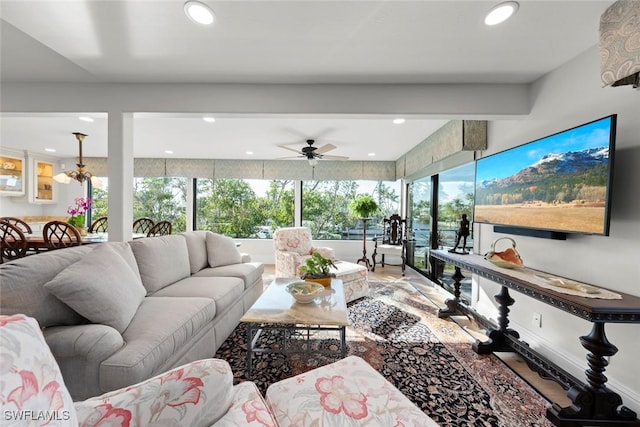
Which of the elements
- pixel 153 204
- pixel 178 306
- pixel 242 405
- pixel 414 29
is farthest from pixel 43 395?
pixel 153 204

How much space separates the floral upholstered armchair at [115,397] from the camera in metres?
0.58

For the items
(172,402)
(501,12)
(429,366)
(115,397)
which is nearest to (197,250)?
(115,397)

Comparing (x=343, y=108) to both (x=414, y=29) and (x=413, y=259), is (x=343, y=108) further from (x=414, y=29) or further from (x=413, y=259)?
(x=413, y=259)

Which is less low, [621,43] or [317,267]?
[621,43]

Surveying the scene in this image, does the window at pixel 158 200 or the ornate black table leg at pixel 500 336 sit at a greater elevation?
the window at pixel 158 200

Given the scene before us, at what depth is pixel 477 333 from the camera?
255cm

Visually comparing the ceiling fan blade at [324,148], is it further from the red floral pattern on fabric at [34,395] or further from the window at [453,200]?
the red floral pattern on fabric at [34,395]

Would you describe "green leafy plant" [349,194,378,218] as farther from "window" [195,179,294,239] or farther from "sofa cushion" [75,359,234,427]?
"sofa cushion" [75,359,234,427]

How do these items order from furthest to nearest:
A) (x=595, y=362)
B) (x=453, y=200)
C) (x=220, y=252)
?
1. (x=453, y=200)
2. (x=220, y=252)
3. (x=595, y=362)

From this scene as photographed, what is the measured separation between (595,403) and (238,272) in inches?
114

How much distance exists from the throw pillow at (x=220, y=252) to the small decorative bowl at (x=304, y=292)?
1.43 metres

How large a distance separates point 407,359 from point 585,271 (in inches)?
56.3

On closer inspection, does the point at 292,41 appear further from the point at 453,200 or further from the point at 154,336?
the point at 453,200

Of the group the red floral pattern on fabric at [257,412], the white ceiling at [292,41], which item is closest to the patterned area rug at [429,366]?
the red floral pattern on fabric at [257,412]
